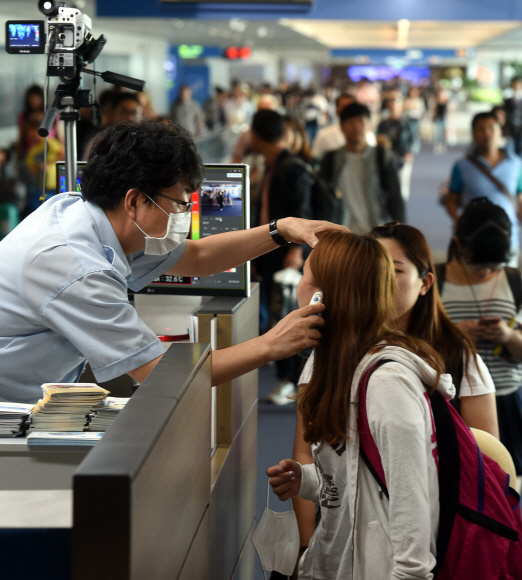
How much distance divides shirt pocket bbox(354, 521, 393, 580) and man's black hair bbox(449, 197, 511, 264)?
61.4 inches

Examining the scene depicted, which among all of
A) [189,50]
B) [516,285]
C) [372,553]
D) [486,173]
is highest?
[189,50]

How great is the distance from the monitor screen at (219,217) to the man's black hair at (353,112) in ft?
10.9

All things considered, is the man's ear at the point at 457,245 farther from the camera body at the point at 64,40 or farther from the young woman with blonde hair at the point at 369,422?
the camera body at the point at 64,40

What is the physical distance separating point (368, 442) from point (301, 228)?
82 cm

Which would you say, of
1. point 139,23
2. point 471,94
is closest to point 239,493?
point 139,23

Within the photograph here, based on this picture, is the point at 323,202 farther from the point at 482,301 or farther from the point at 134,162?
the point at 134,162

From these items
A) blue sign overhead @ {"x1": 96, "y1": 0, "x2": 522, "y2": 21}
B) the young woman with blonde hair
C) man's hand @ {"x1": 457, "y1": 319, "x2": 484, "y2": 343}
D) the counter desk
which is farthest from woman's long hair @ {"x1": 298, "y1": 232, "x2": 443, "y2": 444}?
blue sign overhead @ {"x1": 96, "y1": 0, "x2": 522, "y2": 21}

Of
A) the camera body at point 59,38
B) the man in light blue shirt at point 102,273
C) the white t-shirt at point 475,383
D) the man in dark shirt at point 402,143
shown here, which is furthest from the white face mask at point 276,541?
the man in dark shirt at point 402,143

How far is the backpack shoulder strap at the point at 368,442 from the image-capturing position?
1657 millimetres

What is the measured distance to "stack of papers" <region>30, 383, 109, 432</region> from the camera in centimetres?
161

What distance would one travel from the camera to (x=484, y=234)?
117 inches

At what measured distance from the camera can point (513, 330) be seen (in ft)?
9.30

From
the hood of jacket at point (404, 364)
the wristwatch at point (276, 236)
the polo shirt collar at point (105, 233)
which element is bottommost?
the hood of jacket at point (404, 364)

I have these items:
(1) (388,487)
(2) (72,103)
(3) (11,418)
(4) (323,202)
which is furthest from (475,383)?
(4) (323,202)
